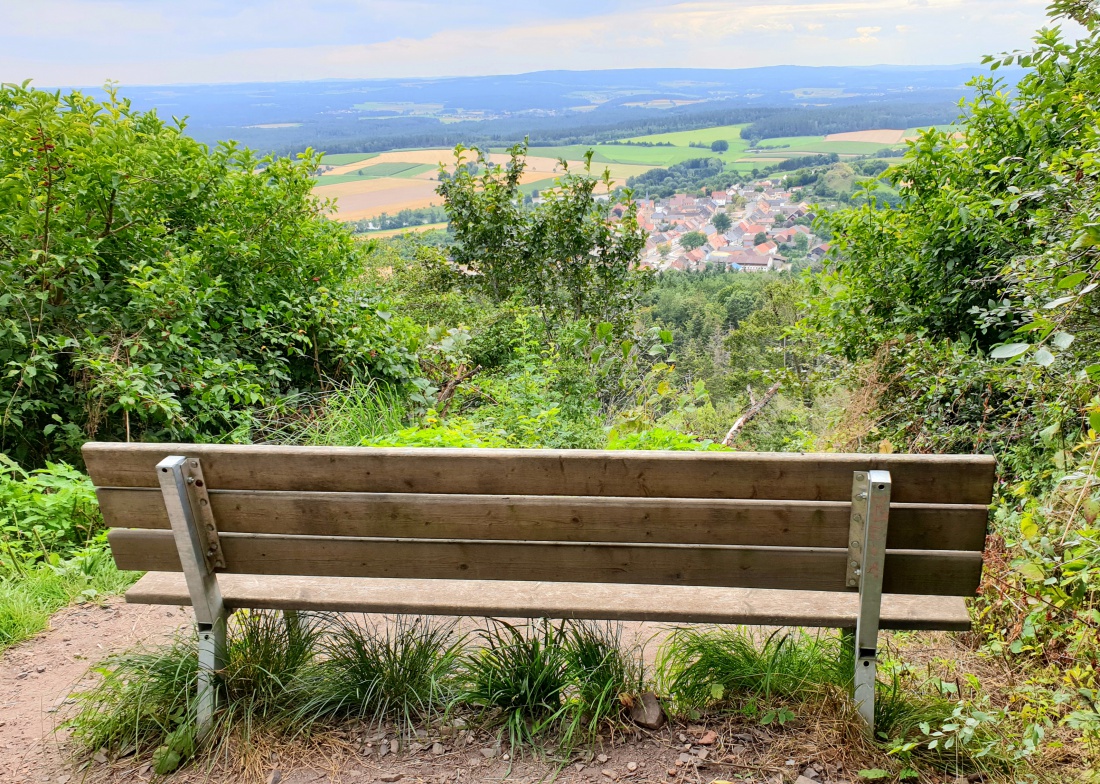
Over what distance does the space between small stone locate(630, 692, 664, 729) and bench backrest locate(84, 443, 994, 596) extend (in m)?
0.45

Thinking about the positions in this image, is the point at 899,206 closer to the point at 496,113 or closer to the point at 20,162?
the point at 20,162

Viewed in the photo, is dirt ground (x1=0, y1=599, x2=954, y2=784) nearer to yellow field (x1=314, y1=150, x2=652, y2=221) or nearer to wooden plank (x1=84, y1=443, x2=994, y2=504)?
wooden plank (x1=84, y1=443, x2=994, y2=504)

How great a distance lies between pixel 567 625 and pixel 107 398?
3874mm

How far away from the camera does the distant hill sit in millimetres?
73625

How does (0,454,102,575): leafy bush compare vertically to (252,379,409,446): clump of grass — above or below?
below

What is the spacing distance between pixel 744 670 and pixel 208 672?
1.59m

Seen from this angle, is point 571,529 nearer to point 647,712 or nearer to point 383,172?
point 647,712

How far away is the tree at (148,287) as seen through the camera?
442 cm

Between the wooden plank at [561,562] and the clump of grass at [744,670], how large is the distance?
0.40 metres

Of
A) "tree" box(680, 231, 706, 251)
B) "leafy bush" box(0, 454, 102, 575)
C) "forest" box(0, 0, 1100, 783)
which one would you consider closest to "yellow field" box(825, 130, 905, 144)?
"tree" box(680, 231, 706, 251)

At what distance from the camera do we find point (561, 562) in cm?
200

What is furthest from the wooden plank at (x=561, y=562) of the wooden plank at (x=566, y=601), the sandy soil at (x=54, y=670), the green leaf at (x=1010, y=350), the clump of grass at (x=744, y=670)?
the sandy soil at (x=54, y=670)

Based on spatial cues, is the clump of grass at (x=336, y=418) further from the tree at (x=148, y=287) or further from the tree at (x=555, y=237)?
the tree at (x=555, y=237)

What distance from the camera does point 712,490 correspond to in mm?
1854
